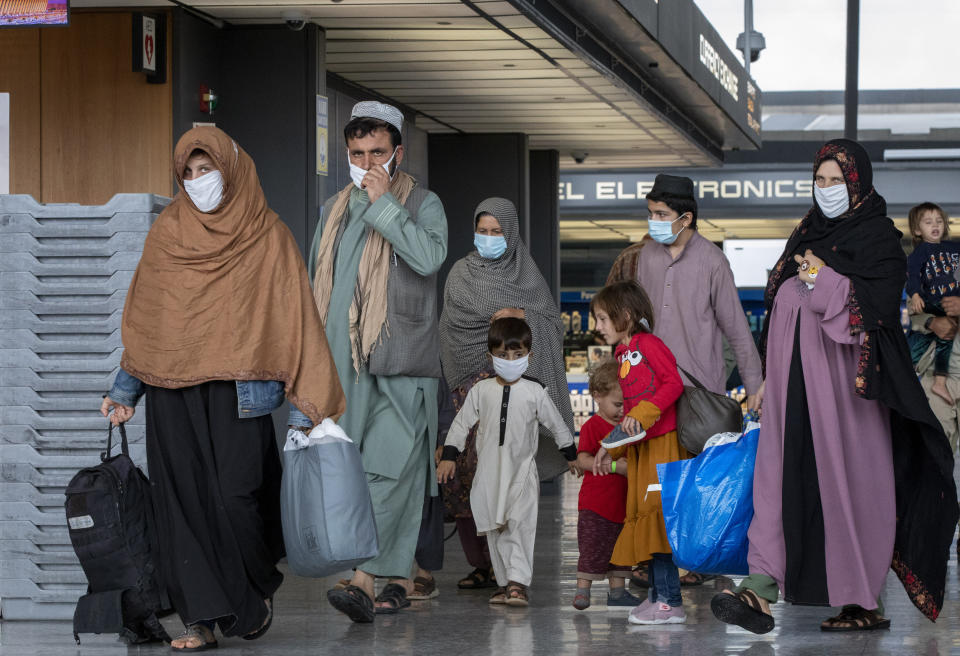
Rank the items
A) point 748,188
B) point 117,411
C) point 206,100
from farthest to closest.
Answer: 1. point 748,188
2. point 206,100
3. point 117,411

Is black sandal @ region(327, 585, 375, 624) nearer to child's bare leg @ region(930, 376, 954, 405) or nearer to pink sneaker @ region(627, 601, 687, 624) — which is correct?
pink sneaker @ region(627, 601, 687, 624)

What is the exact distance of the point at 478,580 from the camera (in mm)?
6945

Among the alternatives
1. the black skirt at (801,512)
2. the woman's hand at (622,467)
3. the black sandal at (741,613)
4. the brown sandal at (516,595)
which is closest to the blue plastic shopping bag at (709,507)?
the black skirt at (801,512)

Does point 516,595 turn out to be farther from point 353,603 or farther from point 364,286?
point 364,286

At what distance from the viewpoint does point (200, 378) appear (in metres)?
Result: 5.02

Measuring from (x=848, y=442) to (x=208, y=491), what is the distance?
233 centimetres

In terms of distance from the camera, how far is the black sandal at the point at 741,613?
5.25m

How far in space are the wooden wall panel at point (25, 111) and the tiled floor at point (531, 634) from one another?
8.76ft

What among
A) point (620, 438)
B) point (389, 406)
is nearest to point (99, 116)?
point (389, 406)

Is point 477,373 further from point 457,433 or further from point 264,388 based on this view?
point 264,388

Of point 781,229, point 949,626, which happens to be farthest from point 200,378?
point 781,229

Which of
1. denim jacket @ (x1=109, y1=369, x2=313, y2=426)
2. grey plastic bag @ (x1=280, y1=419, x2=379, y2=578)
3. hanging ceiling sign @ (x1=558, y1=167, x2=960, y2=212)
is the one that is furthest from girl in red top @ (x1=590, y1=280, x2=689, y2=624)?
hanging ceiling sign @ (x1=558, y1=167, x2=960, y2=212)

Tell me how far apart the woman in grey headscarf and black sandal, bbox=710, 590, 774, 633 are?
1.71m

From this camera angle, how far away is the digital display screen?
6742 mm
